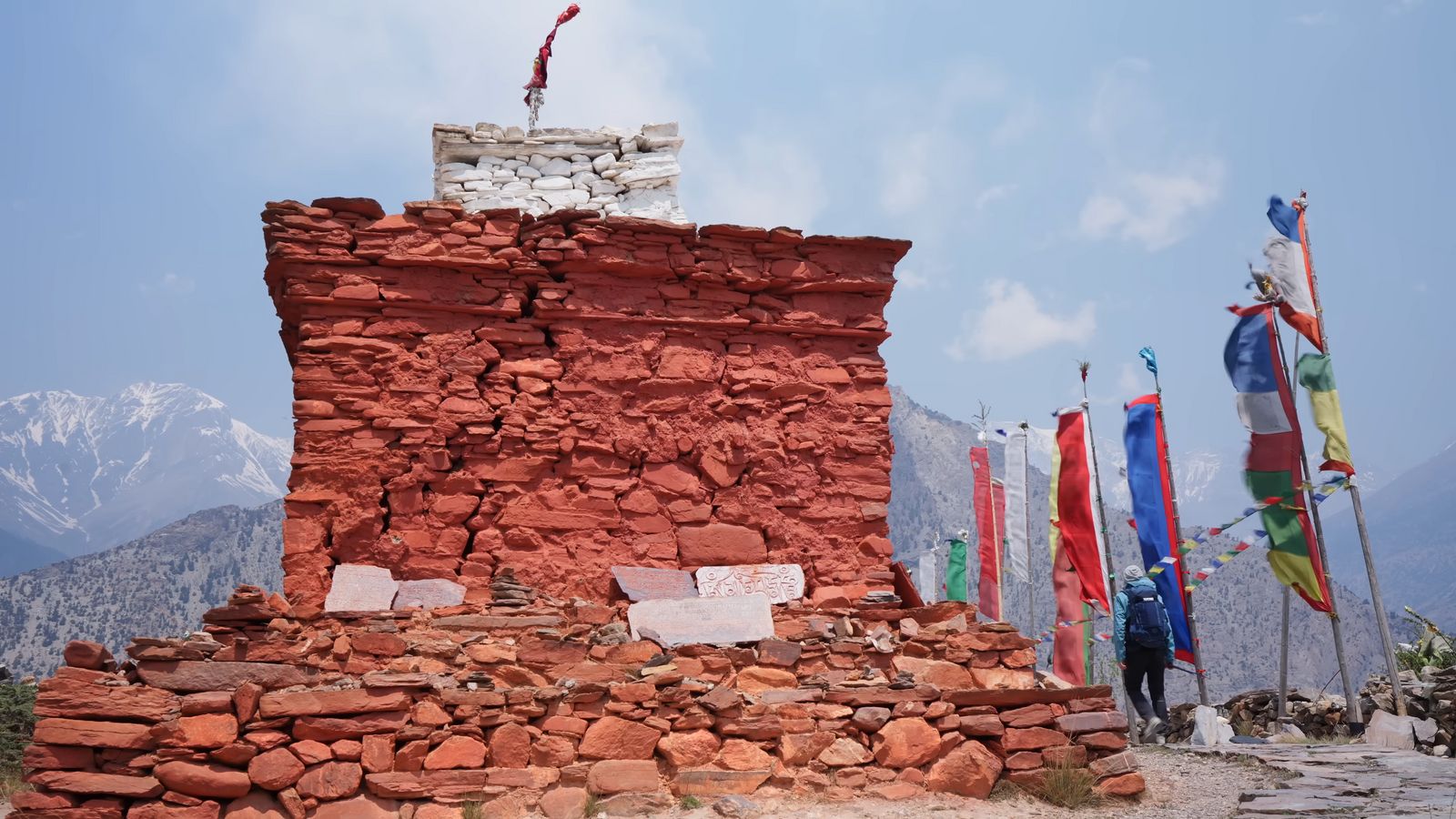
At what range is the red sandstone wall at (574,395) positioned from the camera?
24.8 feet

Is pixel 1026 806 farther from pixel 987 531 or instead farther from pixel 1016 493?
pixel 987 531

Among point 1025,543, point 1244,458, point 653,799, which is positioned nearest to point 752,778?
point 653,799

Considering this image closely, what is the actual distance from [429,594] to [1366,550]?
8.96 metres

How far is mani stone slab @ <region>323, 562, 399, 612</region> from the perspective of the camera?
709cm

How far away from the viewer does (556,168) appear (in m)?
11.6

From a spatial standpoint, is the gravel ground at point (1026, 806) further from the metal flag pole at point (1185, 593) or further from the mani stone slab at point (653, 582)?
the metal flag pole at point (1185, 593)

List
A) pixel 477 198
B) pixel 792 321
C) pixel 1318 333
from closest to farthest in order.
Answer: pixel 792 321
pixel 477 198
pixel 1318 333

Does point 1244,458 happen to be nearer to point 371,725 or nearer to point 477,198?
point 477,198

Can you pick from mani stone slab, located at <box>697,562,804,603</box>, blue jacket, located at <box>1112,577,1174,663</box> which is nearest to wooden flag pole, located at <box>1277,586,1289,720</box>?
blue jacket, located at <box>1112,577,1174,663</box>

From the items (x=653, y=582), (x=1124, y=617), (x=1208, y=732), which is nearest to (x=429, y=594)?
(x=653, y=582)

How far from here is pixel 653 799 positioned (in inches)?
245

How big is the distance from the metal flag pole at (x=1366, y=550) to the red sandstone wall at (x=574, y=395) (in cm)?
580

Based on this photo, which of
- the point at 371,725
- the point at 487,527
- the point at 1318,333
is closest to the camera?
the point at 371,725

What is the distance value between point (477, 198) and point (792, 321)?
15.0 ft
